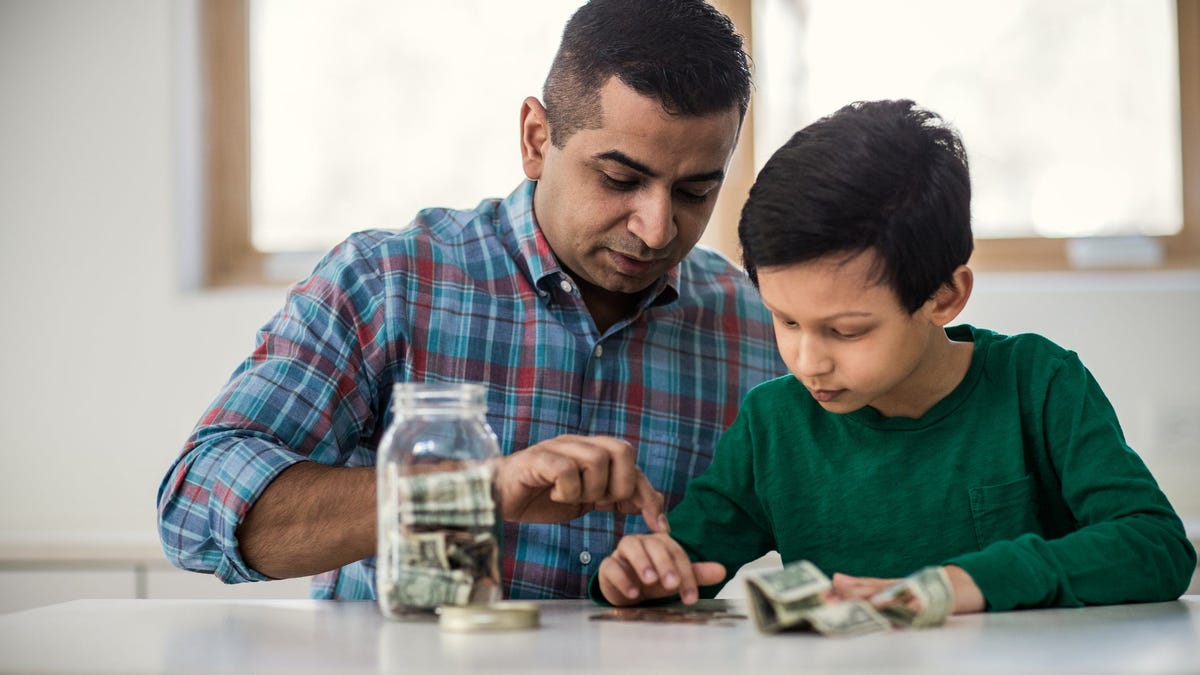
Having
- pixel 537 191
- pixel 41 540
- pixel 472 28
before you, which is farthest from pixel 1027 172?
pixel 41 540

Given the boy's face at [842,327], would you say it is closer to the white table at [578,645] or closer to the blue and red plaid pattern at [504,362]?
the white table at [578,645]

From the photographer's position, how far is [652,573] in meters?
1.10

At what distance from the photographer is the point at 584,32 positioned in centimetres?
159

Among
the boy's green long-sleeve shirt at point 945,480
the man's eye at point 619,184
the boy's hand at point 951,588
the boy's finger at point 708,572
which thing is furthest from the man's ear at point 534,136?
the boy's hand at point 951,588

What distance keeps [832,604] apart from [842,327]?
1.07ft

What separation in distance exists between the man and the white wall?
1.12 m

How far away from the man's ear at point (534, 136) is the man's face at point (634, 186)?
0.05 metres

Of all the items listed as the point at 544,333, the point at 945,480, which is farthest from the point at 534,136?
the point at 945,480

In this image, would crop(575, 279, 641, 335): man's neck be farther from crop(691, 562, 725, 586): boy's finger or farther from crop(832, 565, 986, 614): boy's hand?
crop(832, 565, 986, 614): boy's hand

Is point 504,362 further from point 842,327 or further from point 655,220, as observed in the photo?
point 842,327

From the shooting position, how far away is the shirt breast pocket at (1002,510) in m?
1.24

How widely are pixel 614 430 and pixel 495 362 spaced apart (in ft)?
0.58

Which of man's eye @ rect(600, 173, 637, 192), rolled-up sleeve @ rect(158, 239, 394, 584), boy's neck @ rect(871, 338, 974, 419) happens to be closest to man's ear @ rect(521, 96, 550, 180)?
man's eye @ rect(600, 173, 637, 192)

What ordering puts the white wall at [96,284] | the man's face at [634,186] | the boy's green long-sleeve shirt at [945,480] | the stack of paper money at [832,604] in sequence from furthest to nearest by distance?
the white wall at [96,284], the man's face at [634,186], the boy's green long-sleeve shirt at [945,480], the stack of paper money at [832,604]
